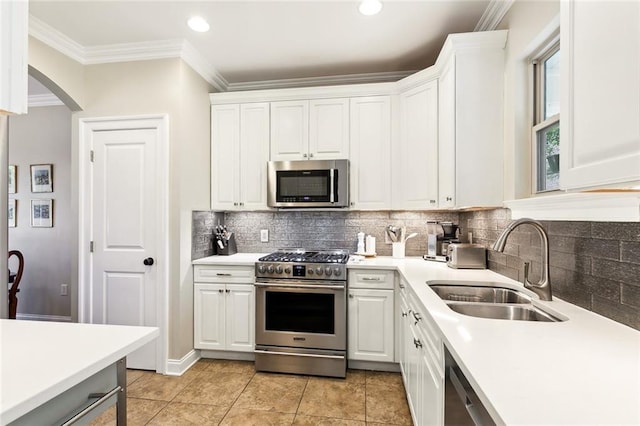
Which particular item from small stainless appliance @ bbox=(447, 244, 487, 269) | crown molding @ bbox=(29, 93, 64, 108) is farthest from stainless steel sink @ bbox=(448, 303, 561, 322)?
crown molding @ bbox=(29, 93, 64, 108)

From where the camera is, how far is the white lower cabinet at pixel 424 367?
128cm

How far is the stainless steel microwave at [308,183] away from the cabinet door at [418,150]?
1.70 feet

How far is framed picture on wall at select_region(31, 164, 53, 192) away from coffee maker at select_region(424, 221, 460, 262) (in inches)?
177

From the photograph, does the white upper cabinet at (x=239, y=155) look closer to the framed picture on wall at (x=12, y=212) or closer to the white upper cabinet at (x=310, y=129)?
the white upper cabinet at (x=310, y=129)

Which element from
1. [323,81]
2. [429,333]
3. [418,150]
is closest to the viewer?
[429,333]

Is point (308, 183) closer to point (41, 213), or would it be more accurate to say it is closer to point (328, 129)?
point (328, 129)

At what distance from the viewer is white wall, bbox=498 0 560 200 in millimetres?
1969

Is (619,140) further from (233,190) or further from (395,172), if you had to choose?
(233,190)

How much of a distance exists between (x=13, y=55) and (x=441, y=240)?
9.83ft

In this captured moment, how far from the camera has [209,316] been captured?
9.48 ft

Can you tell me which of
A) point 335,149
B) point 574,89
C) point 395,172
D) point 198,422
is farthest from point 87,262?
point 574,89

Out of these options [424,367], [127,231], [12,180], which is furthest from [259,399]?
[12,180]

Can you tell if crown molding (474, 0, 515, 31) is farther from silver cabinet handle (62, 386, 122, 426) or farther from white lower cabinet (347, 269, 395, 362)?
silver cabinet handle (62, 386, 122, 426)

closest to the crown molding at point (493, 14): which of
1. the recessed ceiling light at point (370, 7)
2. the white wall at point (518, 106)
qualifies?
the white wall at point (518, 106)
